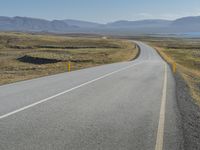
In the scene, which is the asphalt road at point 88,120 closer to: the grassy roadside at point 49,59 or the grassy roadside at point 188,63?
the grassy roadside at point 188,63

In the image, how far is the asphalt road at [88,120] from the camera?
22.4 feet

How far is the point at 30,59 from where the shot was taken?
4934 cm

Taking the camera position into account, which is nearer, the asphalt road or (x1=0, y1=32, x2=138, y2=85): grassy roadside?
the asphalt road

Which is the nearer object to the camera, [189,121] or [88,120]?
[88,120]

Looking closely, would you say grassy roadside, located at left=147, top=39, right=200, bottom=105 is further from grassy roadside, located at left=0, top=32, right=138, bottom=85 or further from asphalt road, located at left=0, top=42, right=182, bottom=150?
grassy roadside, located at left=0, top=32, right=138, bottom=85

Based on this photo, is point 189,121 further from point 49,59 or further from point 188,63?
point 49,59

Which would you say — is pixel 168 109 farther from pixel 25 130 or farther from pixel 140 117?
pixel 25 130

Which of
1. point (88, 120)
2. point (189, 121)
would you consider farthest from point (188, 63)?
point (88, 120)

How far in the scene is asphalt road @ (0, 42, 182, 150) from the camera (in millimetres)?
6836

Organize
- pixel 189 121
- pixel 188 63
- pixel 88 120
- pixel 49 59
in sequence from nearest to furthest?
pixel 88 120 < pixel 189 121 < pixel 188 63 < pixel 49 59

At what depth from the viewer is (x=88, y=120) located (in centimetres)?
884

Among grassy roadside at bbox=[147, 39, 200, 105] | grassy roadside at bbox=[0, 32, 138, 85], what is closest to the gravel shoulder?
grassy roadside at bbox=[147, 39, 200, 105]

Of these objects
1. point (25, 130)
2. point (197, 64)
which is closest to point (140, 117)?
point (25, 130)

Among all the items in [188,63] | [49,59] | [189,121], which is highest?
[189,121]
